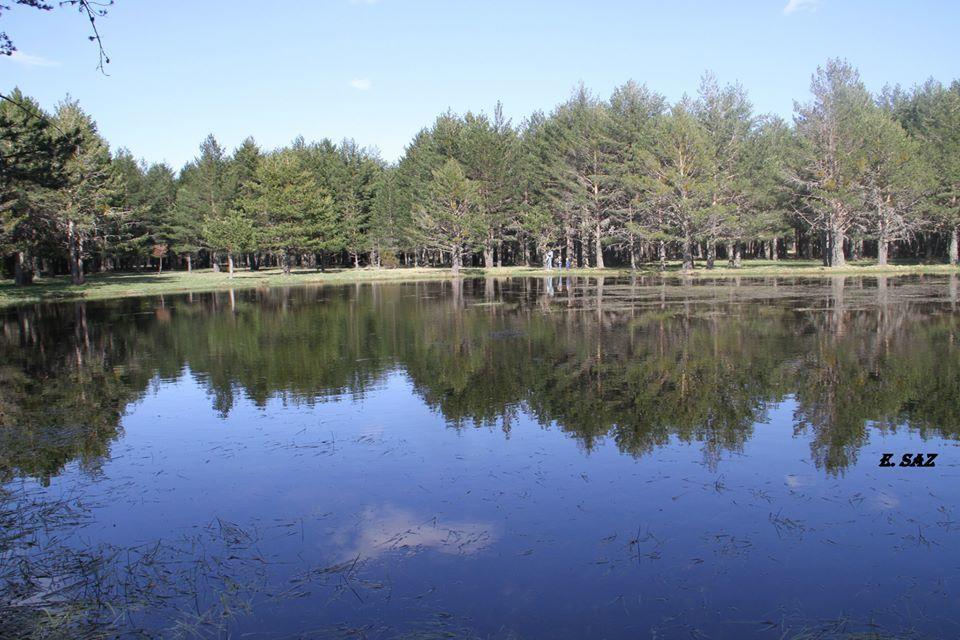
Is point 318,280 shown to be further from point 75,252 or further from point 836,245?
point 836,245

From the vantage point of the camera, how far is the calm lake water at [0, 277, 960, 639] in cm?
666

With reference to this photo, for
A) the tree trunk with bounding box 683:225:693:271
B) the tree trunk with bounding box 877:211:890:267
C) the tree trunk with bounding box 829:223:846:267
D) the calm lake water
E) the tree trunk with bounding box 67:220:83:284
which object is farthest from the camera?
the tree trunk with bounding box 683:225:693:271

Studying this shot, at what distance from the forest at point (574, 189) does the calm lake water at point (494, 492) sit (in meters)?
41.7

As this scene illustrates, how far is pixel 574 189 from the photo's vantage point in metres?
75.4

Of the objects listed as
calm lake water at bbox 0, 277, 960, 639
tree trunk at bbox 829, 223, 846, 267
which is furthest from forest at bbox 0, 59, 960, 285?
calm lake water at bbox 0, 277, 960, 639

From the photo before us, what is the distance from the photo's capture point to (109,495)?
392 inches

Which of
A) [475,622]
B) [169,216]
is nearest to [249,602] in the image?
[475,622]

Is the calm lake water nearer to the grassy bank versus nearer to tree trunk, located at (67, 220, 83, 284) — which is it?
the grassy bank

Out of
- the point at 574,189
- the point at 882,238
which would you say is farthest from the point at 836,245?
the point at 574,189

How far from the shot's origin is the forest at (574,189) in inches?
2520

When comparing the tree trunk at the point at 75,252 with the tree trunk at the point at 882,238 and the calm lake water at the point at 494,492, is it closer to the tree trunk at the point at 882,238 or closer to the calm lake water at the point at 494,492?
the calm lake water at the point at 494,492

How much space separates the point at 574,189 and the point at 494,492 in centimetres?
6822

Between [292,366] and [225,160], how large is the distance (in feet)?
295

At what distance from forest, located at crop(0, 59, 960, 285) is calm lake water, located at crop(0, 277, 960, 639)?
41.7m
